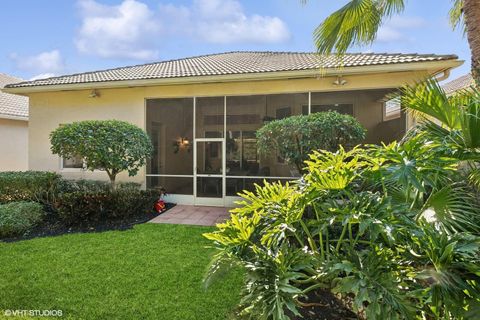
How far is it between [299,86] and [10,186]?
9959 millimetres

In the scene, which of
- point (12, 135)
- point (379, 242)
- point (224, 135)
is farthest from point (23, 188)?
point (379, 242)

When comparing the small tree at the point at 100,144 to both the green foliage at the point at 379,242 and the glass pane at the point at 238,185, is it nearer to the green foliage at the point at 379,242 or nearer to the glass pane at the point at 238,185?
the glass pane at the point at 238,185

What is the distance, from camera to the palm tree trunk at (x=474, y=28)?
4426 millimetres

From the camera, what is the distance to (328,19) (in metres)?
6.50

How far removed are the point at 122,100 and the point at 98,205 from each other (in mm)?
4459

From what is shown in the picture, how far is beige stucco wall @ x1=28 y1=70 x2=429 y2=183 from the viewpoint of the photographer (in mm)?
8836

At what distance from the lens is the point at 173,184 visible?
405 inches

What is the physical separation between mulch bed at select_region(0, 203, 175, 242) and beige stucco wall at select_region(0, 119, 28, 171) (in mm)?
9590

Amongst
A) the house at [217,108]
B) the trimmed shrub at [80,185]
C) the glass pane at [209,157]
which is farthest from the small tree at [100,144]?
the glass pane at [209,157]

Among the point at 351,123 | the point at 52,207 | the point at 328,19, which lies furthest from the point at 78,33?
the point at 351,123

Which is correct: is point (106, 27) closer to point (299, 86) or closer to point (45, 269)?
point (299, 86)

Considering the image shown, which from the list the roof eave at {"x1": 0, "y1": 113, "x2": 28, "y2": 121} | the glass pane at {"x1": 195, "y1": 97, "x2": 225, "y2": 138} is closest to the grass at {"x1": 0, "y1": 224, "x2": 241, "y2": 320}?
the glass pane at {"x1": 195, "y1": 97, "x2": 225, "y2": 138}

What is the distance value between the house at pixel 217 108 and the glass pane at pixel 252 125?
0.11 ft

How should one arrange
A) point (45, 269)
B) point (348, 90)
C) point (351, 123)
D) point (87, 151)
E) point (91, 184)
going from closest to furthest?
point (45, 269) → point (351, 123) → point (87, 151) → point (348, 90) → point (91, 184)
